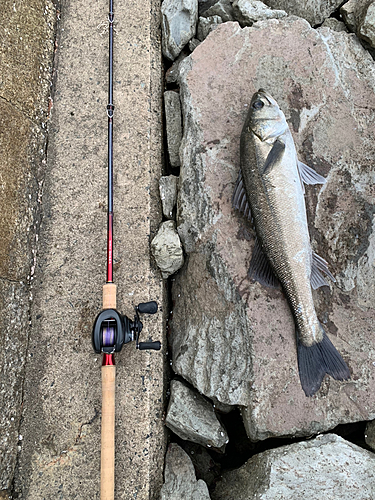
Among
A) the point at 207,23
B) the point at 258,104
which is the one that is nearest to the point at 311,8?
the point at 207,23

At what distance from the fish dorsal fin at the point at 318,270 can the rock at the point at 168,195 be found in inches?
50.8

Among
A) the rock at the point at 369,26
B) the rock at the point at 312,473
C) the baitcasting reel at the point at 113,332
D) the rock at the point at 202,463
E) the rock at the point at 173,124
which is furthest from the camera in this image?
the rock at the point at 173,124

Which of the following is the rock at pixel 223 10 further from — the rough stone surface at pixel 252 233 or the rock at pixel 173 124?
the rock at pixel 173 124

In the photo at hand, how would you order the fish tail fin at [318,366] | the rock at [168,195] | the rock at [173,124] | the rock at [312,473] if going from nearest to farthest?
the rock at [312,473] < the fish tail fin at [318,366] < the rock at [168,195] < the rock at [173,124]

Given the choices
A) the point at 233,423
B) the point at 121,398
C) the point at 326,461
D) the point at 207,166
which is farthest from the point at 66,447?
→ the point at 207,166

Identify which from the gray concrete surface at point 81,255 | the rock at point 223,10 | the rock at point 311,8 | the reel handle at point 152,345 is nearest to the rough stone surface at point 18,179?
the gray concrete surface at point 81,255

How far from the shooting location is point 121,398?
306 cm

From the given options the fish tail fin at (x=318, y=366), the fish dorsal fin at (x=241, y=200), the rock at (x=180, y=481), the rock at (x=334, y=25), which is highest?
the rock at (x=334, y=25)

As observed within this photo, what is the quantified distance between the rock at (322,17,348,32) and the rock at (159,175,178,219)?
2313 millimetres

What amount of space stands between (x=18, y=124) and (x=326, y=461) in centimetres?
358

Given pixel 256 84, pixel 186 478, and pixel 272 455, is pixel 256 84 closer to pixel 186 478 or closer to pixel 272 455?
pixel 272 455

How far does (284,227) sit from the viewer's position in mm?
2971

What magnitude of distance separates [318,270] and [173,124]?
6.32ft

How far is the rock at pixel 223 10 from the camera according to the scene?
158 inches
